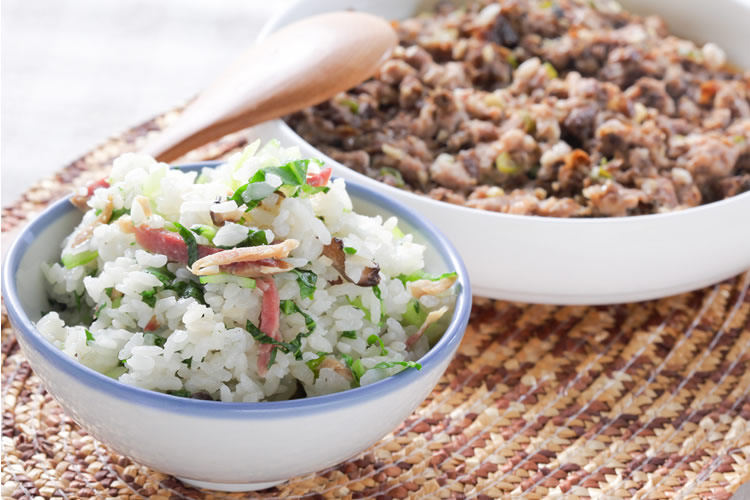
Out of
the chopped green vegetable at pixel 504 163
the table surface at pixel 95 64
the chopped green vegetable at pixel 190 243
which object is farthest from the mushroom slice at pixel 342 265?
the table surface at pixel 95 64

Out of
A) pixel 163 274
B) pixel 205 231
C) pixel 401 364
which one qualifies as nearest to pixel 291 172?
pixel 205 231

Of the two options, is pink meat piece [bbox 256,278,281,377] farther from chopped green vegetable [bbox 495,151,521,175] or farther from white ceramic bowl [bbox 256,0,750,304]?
chopped green vegetable [bbox 495,151,521,175]

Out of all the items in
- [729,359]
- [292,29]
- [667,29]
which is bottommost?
[729,359]

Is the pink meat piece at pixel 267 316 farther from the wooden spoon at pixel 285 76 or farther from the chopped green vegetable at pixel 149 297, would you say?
the wooden spoon at pixel 285 76

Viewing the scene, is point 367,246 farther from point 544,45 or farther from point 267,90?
point 544,45

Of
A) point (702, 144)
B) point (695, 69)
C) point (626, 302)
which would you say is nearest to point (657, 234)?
point (626, 302)

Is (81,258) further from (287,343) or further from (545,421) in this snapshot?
(545,421)
